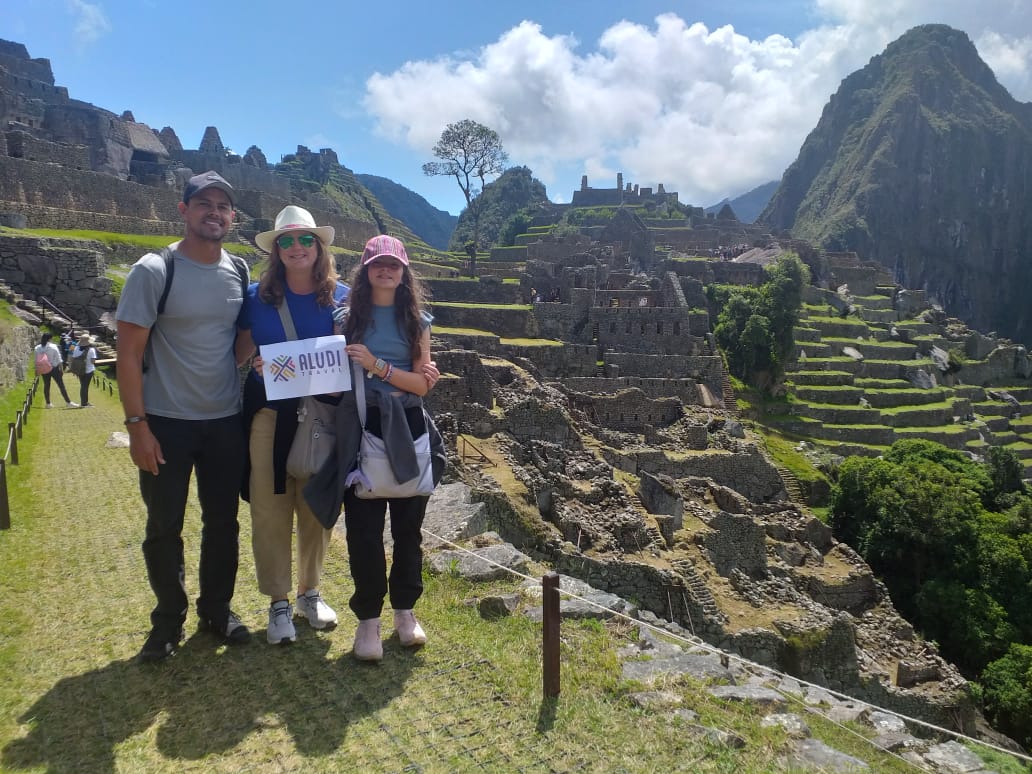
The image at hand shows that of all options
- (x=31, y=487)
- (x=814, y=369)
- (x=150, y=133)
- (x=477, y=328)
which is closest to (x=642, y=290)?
(x=477, y=328)

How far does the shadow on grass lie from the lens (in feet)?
11.2

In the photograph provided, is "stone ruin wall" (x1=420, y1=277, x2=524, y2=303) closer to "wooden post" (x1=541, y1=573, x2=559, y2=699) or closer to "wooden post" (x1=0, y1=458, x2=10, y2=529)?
"wooden post" (x1=0, y1=458, x2=10, y2=529)

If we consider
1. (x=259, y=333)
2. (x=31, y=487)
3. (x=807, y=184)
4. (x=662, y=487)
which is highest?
(x=807, y=184)

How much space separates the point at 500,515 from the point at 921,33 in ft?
797

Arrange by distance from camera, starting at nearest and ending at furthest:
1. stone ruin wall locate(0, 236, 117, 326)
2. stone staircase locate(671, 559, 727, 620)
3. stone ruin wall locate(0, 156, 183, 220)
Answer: stone staircase locate(671, 559, 727, 620) → stone ruin wall locate(0, 236, 117, 326) → stone ruin wall locate(0, 156, 183, 220)

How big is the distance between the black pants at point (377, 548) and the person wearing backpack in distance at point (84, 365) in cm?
1094

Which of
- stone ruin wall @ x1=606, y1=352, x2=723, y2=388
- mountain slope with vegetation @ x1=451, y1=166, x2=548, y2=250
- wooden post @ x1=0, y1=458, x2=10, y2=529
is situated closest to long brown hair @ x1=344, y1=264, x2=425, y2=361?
wooden post @ x1=0, y1=458, x2=10, y2=529

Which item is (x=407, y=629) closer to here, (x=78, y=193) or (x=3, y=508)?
(x=3, y=508)

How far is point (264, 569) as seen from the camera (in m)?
4.48

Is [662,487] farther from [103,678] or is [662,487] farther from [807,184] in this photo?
[807,184]

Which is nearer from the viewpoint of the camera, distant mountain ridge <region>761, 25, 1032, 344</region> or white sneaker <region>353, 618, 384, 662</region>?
white sneaker <region>353, 618, 384, 662</region>

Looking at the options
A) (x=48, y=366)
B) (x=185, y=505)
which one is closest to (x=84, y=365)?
(x=48, y=366)

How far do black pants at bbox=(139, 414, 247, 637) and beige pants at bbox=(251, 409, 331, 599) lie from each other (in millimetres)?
106

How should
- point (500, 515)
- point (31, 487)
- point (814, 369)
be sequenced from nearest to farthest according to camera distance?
point (31, 487) → point (500, 515) → point (814, 369)
